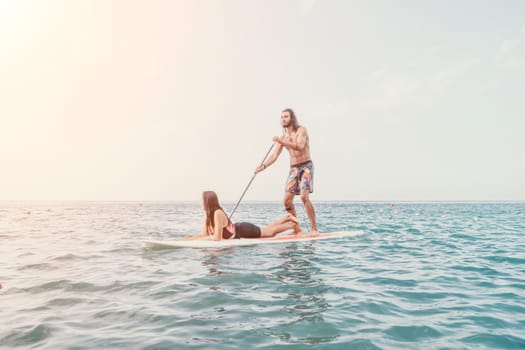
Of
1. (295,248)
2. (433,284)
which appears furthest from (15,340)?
(295,248)

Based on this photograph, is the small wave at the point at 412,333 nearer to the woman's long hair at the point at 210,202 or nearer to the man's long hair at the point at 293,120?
the woman's long hair at the point at 210,202

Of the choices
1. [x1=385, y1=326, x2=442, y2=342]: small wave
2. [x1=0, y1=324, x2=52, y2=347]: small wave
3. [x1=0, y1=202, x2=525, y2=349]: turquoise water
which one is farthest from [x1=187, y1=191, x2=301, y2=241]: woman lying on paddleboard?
[x1=385, y1=326, x2=442, y2=342]: small wave

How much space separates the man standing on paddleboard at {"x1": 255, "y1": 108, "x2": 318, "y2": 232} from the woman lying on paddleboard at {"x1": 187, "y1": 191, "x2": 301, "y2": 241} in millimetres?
709

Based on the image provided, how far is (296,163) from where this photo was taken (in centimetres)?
1207

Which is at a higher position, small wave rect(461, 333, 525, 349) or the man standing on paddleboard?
the man standing on paddleboard

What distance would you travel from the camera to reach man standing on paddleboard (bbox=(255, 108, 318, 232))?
464 inches

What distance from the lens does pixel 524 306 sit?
16.2ft

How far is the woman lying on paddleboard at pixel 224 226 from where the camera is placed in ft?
32.7

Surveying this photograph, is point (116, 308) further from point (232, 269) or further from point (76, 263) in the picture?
point (76, 263)

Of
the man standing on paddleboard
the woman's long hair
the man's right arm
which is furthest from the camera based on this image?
the man's right arm

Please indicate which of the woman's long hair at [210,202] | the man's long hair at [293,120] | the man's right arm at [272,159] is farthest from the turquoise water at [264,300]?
the man's long hair at [293,120]

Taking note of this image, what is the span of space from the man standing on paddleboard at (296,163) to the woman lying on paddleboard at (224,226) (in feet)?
2.33

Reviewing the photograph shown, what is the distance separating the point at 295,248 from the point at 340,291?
4456 millimetres

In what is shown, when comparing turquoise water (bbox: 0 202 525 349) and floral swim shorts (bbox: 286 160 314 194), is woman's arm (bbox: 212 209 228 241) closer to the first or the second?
turquoise water (bbox: 0 202 525 349)
